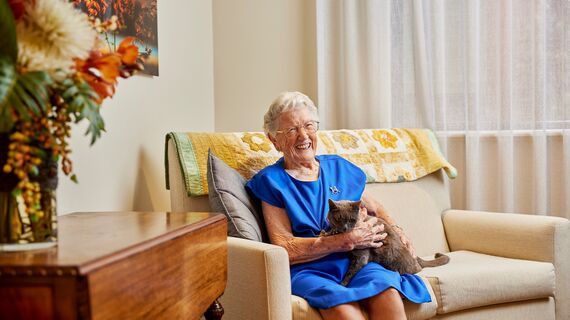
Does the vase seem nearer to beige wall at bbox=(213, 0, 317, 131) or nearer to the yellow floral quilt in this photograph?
the yellow floral quilt

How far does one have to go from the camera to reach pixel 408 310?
245 centimetres

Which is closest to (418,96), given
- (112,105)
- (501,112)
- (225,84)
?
(501,112)

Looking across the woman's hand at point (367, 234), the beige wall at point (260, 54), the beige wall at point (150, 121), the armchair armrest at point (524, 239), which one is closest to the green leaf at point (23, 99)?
the beige wall at point (150, 121)

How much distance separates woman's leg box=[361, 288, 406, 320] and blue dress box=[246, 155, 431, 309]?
0.09 ft

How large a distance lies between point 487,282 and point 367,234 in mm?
531

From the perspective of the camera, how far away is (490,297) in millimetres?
2650

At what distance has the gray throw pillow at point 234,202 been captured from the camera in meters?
A: 2.56

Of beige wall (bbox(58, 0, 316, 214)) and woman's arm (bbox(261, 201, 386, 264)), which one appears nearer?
woman's arm (bbox(261, 201, 386, 264))

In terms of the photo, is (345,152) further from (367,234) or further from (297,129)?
(367,234)

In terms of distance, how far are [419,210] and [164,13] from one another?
148cm

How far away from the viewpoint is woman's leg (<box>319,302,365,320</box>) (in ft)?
7.44

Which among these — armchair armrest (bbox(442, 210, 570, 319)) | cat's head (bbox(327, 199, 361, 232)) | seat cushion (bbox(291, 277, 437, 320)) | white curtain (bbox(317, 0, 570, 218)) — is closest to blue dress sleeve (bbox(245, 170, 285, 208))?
cat's head (bbox(327, 199, 361, 232))

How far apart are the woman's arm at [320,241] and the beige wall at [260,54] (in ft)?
4.50

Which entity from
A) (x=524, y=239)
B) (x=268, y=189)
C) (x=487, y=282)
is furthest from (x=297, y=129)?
(x=524, y=239)
